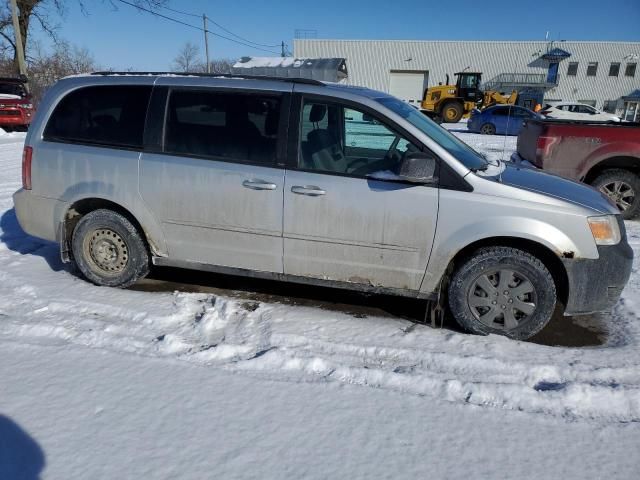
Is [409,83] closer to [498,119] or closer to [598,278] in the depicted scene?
[498,119]

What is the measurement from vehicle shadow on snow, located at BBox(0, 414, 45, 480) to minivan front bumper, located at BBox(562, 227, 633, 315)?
3.37 m

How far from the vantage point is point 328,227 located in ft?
11.6

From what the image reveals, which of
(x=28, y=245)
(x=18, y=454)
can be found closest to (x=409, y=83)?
(x=28, y=245)

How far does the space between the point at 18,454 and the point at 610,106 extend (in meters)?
62.9

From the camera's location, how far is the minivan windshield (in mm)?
3578

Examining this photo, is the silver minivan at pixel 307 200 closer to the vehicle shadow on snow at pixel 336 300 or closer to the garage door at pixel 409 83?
the vehicle shadow on snow at pixel 336 300

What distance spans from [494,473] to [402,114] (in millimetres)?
2556

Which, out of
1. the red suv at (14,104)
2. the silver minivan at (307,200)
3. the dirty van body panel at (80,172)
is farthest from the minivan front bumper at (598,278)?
the red suv at (14,104)

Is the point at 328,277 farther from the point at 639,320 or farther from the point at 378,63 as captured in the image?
the point at 378,63

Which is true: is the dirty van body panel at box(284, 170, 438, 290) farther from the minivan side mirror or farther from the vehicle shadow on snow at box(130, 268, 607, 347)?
the vehicle shadow on snow at box(130, 268, 607, 347)

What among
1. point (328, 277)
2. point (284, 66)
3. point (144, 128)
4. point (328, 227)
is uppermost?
point (284, 66)

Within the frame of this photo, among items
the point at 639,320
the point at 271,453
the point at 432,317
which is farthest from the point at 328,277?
the point at 639,320

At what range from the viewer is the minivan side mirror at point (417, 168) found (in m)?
3.23

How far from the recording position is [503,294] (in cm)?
344
